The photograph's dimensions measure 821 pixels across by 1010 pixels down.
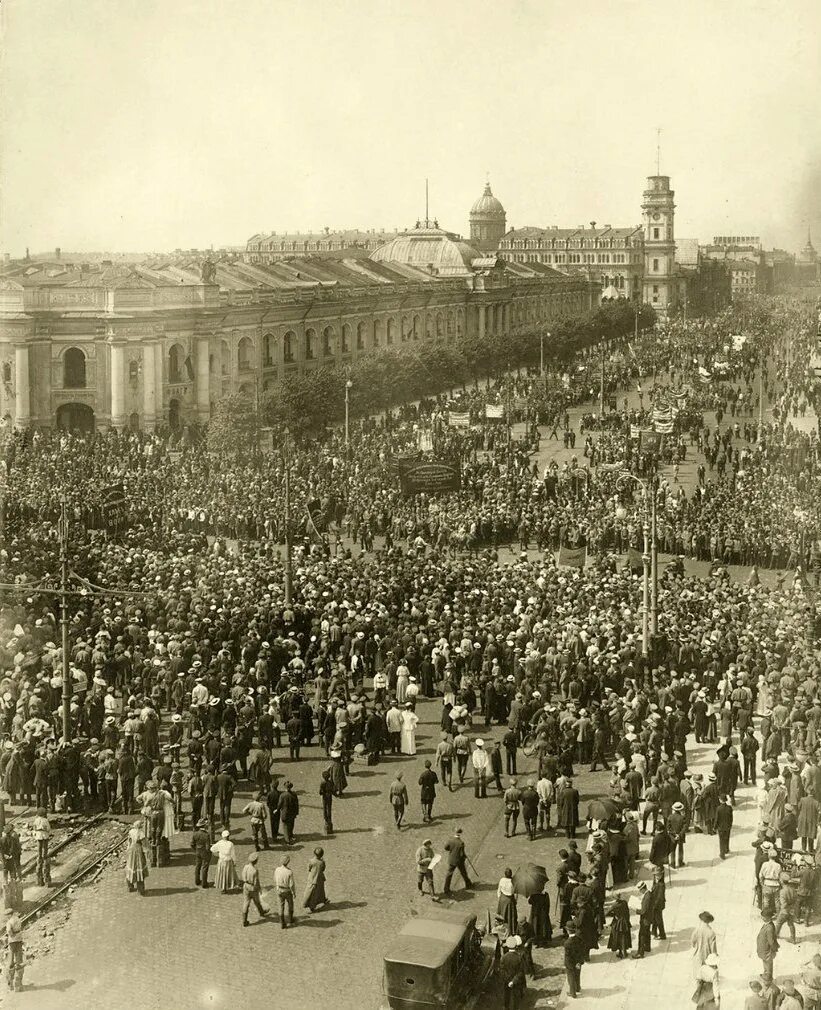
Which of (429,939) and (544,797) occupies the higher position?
(544,797)

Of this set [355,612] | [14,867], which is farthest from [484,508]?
[14,867]

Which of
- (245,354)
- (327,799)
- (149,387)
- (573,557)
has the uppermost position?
(245,354)

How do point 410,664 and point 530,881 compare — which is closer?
point 530,881

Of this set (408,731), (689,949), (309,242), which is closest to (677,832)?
(689,949)

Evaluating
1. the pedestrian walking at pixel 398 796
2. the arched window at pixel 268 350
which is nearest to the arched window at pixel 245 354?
the arched window at pixel 268 350

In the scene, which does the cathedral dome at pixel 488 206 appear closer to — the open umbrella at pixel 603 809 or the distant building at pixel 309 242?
the distant building at pixel 309 242

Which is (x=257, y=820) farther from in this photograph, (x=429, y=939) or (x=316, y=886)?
(x=429, y=939)

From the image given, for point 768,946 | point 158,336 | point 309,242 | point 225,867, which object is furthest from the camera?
point 309,242
